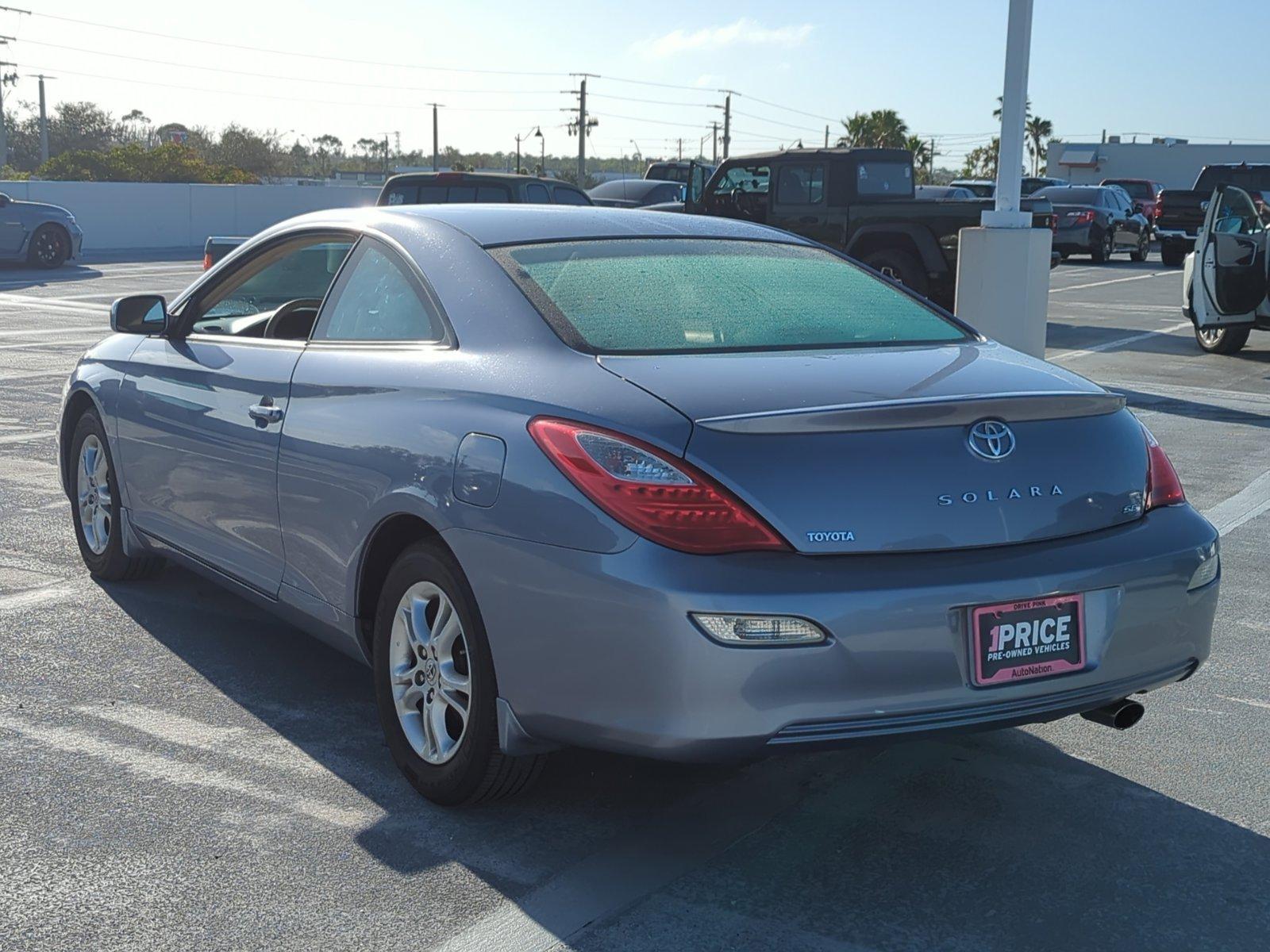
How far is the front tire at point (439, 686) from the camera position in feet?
12.1

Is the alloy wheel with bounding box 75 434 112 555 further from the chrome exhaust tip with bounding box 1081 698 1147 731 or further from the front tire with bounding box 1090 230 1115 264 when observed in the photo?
the front tire with bounding box 1090 230 1115 264

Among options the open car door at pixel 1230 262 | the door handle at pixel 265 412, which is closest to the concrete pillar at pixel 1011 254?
the open car door at pixel 1230 262

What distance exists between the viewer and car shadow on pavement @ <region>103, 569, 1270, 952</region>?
3.28 metres

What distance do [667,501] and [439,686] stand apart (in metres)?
0.97

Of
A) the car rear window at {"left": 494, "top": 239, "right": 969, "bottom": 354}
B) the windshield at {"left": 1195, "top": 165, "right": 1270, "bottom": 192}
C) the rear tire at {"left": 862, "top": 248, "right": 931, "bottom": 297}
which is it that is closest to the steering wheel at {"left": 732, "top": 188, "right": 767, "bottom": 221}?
the rear tire at {"left": 862, "top": 248, "right": 931, "bottom": 297}

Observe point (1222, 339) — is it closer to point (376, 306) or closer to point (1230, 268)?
point (1230, 268)

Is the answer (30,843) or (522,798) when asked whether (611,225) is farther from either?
(30,843)

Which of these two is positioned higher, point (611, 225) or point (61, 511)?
point (611, 225)

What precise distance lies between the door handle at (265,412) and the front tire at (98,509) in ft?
4.63

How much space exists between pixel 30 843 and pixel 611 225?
2357mm

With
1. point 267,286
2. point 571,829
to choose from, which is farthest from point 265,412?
point 571,829

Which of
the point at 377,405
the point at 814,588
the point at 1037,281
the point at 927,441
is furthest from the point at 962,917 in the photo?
the point at 1037,281

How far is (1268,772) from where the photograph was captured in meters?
4.24

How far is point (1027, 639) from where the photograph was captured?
342 centimetres
